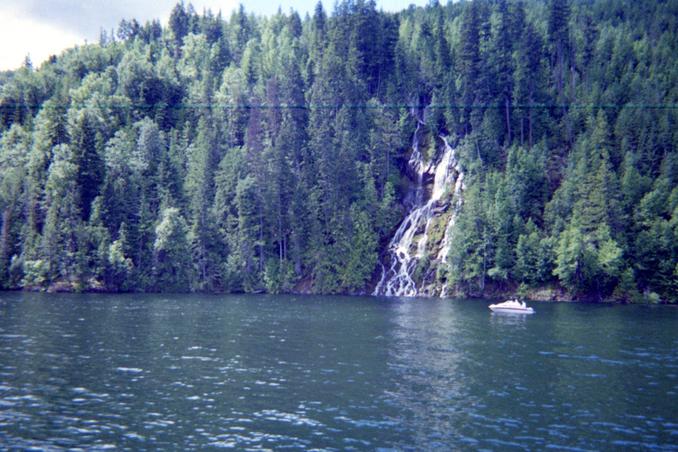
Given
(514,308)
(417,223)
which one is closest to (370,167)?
(417,223)

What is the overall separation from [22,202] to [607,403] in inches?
3872

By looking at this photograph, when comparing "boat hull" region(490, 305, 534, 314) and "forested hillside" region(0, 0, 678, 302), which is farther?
"forested hillside" region(0, 0, 678, 302)

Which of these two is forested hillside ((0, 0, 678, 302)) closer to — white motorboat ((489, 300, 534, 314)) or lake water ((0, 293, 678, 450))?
white motorboat ((489, 300, 534, 314))

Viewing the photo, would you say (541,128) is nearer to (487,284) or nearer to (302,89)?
(487,284)

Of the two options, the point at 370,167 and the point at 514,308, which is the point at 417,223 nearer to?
the point at 370,167

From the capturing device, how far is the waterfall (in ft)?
322

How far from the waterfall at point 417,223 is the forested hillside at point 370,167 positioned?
52 centimetres

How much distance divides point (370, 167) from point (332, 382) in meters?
81.5

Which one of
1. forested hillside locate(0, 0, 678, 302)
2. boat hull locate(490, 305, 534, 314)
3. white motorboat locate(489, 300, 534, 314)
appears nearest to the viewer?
boat hull locate(490, 305, 534, 314)

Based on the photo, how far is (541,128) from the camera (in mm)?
112062

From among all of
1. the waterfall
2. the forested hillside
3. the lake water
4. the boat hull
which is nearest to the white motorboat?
the boat hull

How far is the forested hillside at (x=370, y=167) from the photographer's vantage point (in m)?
92.6

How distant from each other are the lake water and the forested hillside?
3248 cm

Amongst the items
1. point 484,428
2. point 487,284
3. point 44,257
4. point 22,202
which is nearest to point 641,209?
point 487,284
